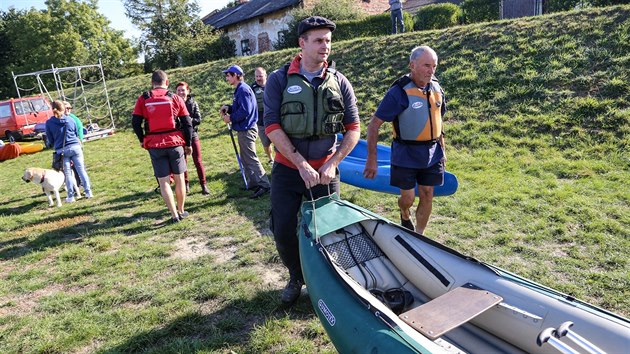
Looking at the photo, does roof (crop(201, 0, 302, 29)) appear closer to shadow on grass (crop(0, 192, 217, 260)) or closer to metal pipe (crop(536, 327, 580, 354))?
shadow on grass (crop(0, 192, 217, 260))

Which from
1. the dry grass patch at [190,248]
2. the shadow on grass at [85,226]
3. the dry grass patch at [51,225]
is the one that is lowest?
the dry grass patch at [190,248]

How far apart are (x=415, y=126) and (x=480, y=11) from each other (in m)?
13.8

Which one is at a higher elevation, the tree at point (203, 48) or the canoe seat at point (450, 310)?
the tree at point (203, 48)

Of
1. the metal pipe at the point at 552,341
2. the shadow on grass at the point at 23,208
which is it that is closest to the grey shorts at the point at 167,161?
the shadow on grass at the point at 23,208

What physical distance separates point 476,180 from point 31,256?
597 cm

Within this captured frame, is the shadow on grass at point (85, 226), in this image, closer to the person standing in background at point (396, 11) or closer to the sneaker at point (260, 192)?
the sneaker at point (260, 192)

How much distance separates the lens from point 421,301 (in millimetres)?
2816

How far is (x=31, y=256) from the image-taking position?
4.90m

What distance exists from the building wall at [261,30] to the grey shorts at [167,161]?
904 inches

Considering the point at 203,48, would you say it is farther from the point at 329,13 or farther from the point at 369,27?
the point at 369,27

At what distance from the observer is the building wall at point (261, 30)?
1063 inches

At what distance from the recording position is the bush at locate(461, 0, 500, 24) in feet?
48.3

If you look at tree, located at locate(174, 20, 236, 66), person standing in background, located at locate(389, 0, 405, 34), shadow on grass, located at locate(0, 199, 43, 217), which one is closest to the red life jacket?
shadow on grass, located at locate(0, 199, 43, 217)

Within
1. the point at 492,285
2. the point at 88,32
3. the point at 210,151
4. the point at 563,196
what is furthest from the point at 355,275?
the point at 88,32
